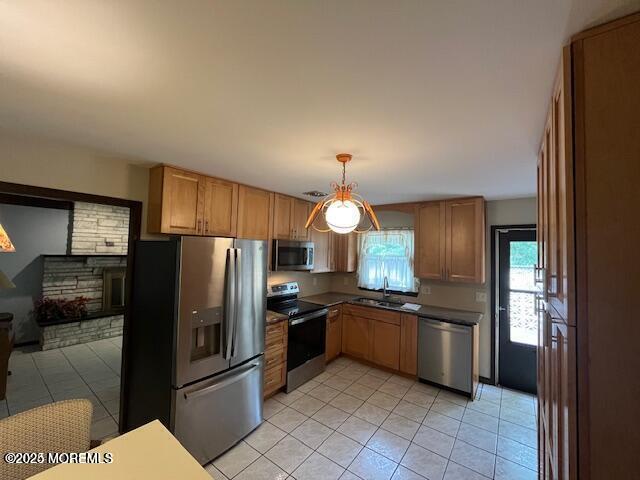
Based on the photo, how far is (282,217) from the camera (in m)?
3.48

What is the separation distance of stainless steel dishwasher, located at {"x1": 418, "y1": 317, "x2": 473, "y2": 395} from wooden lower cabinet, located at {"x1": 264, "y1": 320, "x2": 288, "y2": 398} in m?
1.69

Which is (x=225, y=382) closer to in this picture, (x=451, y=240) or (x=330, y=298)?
(x=330, y=298)

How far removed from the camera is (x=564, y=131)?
2.59ft

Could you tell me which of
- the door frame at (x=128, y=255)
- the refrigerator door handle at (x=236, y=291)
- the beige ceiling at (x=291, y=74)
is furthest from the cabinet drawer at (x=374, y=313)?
the door frame at (x=128, y=255)

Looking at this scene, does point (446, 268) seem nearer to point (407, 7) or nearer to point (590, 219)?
point (590, 219)

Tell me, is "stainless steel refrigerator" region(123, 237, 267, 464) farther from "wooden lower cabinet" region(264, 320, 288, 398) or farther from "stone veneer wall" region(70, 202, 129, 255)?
"stone veneer wall" region(70, 202, 129, 255)

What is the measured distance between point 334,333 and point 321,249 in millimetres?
1271

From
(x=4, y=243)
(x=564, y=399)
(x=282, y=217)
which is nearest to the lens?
(x=564, y=399)

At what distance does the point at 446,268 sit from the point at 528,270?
921 mm

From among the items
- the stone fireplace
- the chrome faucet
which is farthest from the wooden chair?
the stone fireplace

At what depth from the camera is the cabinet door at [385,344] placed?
351 cm

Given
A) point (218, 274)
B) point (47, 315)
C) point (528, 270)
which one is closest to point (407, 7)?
point (218, 274)

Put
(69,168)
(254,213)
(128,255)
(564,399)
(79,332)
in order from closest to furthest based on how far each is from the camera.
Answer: (564,399)
(69,168)
(128,255)
(254,213)
(79,332)

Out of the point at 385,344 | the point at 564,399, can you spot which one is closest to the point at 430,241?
the point at 385,344
